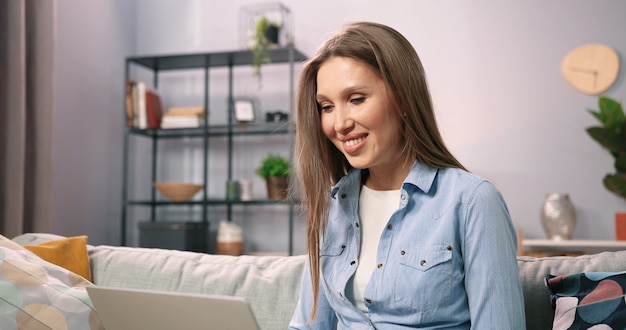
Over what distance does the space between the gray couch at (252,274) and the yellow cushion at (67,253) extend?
45 mm

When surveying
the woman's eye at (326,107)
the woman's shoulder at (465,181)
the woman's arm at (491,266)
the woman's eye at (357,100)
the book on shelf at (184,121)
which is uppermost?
the woman's eye at (357,100)

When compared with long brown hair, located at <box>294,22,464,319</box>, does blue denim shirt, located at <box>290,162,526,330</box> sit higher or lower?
lower

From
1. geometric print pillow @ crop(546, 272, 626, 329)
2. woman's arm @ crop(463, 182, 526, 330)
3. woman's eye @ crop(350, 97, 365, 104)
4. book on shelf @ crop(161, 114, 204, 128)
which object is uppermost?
woman's eye @ crop(350, 97, 365, 104)

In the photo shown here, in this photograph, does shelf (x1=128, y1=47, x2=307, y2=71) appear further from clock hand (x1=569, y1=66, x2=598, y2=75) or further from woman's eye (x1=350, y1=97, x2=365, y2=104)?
woman's eye (x1=350, y1=97, x2=365, y2=104)

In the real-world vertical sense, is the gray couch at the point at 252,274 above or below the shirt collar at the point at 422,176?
below

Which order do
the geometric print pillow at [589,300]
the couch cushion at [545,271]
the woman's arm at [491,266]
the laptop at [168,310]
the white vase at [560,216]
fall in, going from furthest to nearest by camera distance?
the white vase at [560,216] < the couch cushion at [545,271] < the geometric print pillow at [589,300] < the woman's arm at [491,266] < the laptop at [168,310]

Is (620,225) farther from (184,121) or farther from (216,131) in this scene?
(184,121)

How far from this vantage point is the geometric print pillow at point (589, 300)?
134cm

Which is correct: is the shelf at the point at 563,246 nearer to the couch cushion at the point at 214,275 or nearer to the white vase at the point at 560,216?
the white vase at the point at 560,216

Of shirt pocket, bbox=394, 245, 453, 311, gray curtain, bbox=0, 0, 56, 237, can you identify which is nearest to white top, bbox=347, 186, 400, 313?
shirt pocket, bbox=394, 245, 453, 311

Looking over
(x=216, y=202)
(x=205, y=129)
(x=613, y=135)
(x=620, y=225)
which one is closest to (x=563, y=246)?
(x=620, y=225)

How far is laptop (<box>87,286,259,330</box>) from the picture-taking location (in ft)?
3.27

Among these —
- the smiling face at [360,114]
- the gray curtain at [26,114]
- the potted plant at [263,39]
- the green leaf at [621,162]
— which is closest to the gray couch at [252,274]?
the smiling face at [360,114]

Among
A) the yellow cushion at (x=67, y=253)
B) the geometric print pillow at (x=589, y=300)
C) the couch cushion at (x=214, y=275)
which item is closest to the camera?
the geometric print pillow at (x=589, y=300)
